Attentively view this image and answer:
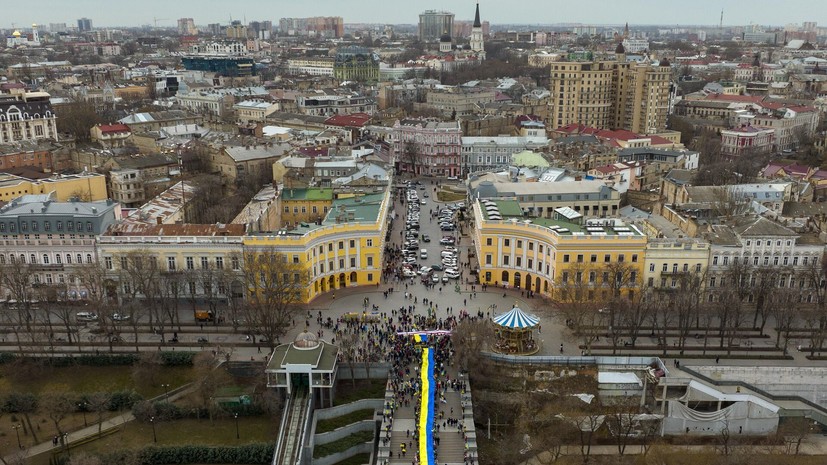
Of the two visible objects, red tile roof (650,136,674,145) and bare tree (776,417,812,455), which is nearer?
bare tree (776,417,812,455)

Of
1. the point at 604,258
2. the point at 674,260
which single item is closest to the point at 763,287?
the point at 674,260

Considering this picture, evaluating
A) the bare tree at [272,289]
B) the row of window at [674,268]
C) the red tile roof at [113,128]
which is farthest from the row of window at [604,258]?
the red tile roof at [113,128]

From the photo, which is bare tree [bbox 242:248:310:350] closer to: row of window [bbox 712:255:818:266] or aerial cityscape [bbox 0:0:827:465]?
aerial cityscape [bbox 0:0:827:465]

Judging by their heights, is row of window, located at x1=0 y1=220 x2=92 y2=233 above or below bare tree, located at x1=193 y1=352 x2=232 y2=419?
above

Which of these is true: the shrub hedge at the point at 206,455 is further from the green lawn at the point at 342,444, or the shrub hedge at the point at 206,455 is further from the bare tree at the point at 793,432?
the bare tree at the point at 793,432

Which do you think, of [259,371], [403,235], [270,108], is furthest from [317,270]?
[270,108]

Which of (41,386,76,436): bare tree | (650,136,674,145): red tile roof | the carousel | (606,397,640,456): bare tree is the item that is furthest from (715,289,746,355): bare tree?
(650,136,674,145): red tile roof

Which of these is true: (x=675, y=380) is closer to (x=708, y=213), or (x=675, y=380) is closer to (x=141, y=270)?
(x=708, y=213)

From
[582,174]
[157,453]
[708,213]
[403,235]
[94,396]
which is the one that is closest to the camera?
[157,453]
